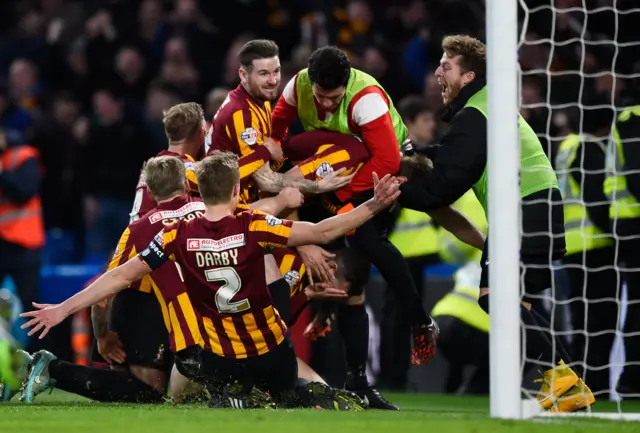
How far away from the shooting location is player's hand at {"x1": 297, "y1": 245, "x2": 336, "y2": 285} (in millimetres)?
6520

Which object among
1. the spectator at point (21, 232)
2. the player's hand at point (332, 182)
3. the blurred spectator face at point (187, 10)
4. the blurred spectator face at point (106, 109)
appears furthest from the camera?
the blurred spectator face at point (187, 10)

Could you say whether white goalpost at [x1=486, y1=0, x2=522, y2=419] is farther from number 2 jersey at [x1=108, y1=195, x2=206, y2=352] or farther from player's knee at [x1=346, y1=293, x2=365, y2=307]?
player's knee at [x1=346, y1=293, x2=365, y2=307]

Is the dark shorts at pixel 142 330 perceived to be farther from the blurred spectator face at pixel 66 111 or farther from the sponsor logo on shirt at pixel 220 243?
the blurred spectator face at pixel 66 111

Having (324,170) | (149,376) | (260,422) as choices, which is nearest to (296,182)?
(324,170)

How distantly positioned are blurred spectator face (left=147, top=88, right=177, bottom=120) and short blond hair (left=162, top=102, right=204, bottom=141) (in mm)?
4558

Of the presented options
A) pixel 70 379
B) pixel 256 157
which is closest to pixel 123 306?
pixel 70 379

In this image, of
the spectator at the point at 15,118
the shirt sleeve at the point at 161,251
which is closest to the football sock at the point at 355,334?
the shirt sleeve at the point at 161,251

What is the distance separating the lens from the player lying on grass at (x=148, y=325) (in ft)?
22.0

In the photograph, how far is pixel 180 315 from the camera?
6.67 m

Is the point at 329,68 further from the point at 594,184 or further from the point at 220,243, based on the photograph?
the point at 594,184

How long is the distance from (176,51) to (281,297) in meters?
6.20

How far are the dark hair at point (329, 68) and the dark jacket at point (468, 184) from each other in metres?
0.60

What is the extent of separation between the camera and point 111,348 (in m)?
7.18

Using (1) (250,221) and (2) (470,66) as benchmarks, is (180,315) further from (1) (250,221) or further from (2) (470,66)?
(2) (470,66)
